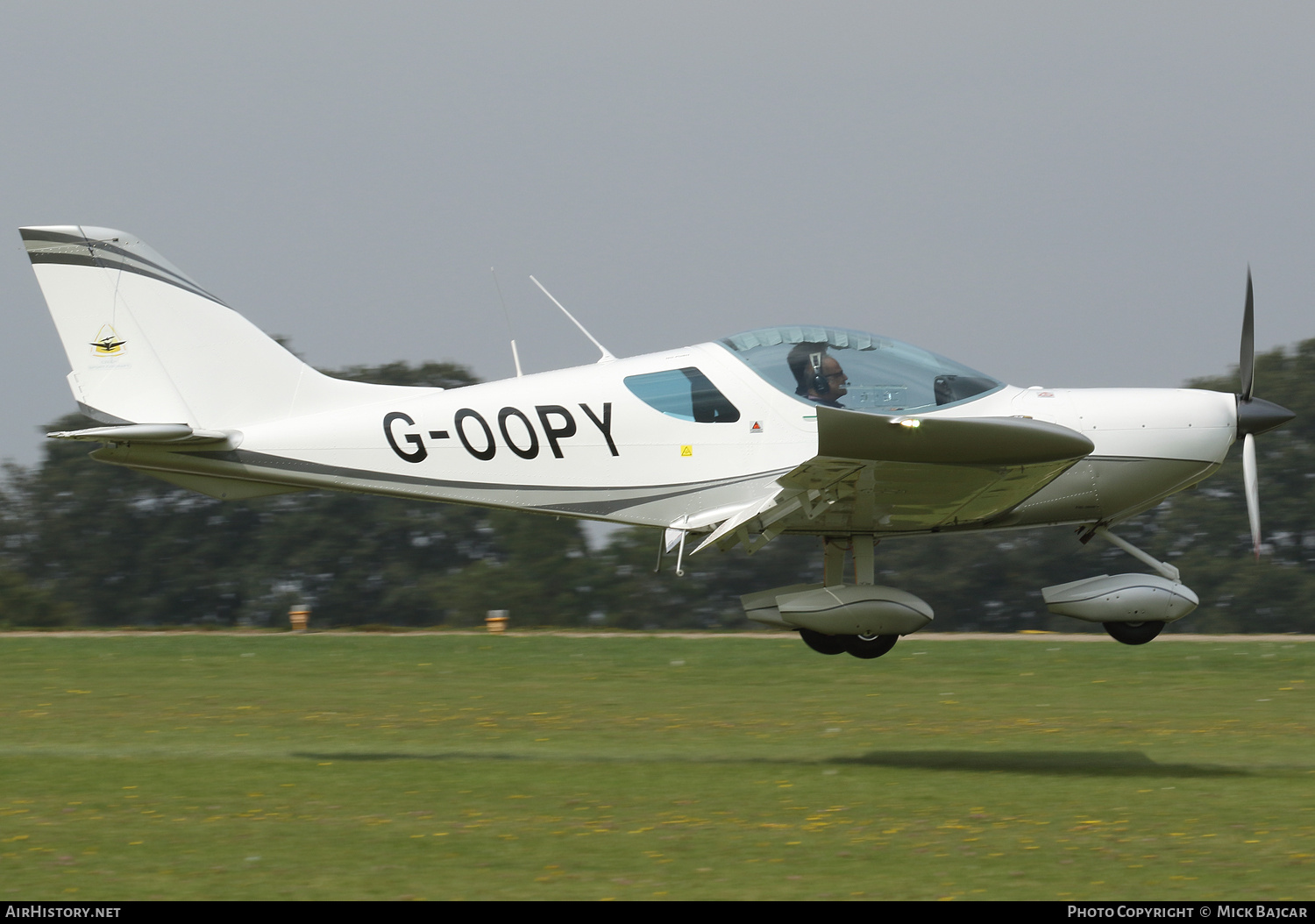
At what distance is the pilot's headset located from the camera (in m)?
9.53

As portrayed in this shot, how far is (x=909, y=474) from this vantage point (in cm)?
886

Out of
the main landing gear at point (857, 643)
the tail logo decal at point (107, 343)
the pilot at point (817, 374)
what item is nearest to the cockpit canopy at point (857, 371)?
the pilot at point (817, 374)

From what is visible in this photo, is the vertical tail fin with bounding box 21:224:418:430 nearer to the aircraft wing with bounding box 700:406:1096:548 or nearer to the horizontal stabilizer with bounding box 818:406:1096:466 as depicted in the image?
the aircraft wing with bounding box 700:406:1096:548

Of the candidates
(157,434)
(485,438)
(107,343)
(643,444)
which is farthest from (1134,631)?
(107,343)

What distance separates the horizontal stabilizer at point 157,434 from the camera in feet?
31.8

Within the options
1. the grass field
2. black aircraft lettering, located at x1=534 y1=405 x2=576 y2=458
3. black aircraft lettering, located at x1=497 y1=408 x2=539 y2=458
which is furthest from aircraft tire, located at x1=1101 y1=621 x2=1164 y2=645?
black aircraft lettering, located at x1=497 y1=408 x2=539 y2=458

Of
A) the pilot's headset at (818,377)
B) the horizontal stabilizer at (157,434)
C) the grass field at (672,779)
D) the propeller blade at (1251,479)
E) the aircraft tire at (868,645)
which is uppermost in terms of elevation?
the pilot's headset at (818,377)

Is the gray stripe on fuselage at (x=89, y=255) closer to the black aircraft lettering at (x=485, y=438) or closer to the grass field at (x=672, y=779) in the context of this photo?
the black aircraft lettering at (x=485, y=438)

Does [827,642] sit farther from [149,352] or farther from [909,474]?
[149,352]

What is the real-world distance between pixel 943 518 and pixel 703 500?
1779 mm

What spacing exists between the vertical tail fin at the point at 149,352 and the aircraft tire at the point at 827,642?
3.90 metres

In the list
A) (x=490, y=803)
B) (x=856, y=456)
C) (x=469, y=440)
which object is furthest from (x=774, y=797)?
(x=469, y=440)

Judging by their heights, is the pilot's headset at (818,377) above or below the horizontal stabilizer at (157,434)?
above

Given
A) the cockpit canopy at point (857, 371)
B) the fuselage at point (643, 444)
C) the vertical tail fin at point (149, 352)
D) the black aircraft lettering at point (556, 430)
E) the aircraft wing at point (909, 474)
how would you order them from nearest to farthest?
the aircraft wing at point (909, 474) → the cockpit canopy at point (857, 371) → the fuselage at point (643, 444) → the black aircraft lettering at point (556, 430) → the vertical tail fin at point (149, 352)
